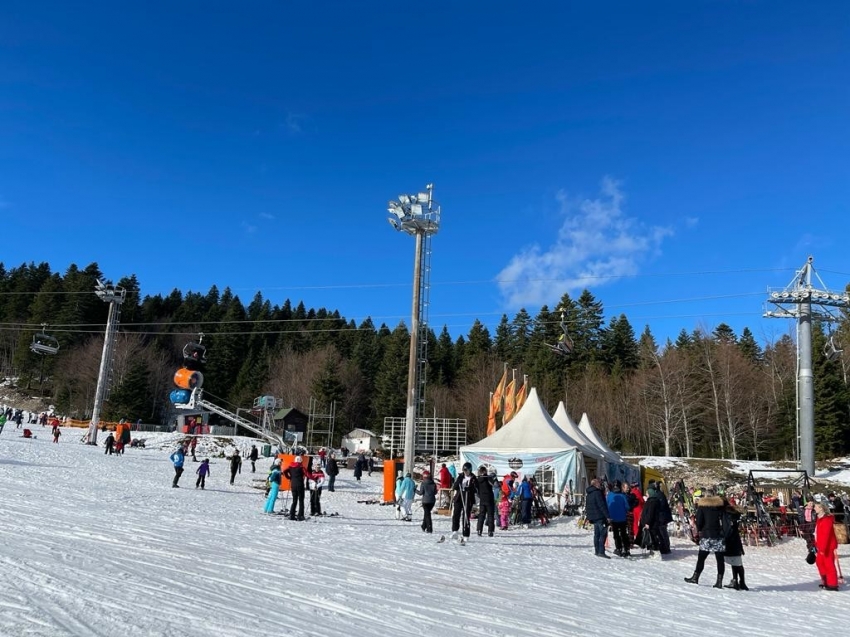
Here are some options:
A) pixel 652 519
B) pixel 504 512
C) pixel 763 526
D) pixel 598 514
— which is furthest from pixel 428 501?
pixel 763 526

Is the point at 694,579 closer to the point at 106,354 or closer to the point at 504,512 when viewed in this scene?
the point at 504,512

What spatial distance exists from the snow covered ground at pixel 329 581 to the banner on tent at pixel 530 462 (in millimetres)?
5031

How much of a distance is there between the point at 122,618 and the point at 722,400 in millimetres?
59268

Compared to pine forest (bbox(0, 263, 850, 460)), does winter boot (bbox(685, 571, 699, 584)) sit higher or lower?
lower

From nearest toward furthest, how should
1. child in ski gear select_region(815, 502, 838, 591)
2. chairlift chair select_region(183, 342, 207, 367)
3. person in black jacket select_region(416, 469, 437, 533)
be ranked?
child in ski gear select_region(815, 502, 838, 591) → person in black jacket select_region(416, 469, 437, 533) → chairlift chair select_region(183, 342, 207, 367)

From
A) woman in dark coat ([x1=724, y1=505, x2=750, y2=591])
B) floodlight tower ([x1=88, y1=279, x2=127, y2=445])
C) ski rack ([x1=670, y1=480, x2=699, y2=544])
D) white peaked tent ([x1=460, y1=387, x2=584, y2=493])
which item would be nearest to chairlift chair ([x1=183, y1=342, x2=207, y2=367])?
floodlight tower ([x1=88, y1=279, x2=127, y2=445])

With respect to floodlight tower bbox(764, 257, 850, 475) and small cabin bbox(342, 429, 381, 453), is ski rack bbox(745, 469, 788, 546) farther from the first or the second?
small cabin bbox(342, 429, 381, 453)

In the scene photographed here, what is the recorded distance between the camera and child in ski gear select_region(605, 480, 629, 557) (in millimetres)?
13289

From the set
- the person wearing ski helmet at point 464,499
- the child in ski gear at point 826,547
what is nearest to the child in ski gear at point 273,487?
the person wearing ski helmet at point 464,499

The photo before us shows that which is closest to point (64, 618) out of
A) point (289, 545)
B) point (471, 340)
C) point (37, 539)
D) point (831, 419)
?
point (37, 539)

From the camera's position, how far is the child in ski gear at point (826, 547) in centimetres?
1091

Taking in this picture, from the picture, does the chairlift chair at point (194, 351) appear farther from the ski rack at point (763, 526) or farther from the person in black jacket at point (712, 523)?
the person in black jacket at point (712, 523)

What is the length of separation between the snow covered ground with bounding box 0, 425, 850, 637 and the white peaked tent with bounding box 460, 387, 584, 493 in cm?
522

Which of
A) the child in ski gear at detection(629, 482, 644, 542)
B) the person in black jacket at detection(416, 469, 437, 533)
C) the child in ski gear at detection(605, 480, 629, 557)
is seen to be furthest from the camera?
the child in ski gear at detection(629, 482, 644, 542)
